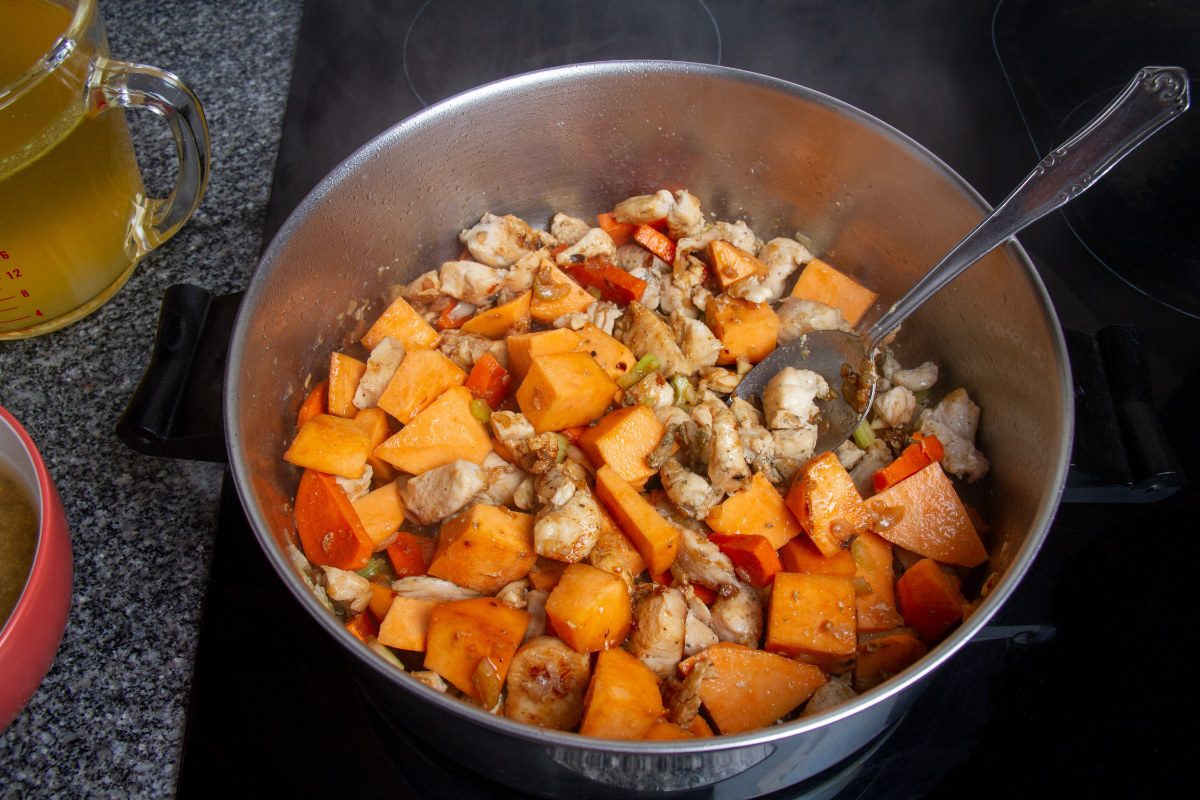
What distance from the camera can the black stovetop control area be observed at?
3.59ft

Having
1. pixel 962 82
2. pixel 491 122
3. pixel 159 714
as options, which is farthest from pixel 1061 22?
pixel 159 714

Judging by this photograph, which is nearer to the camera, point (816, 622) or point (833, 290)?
point (816, 622)

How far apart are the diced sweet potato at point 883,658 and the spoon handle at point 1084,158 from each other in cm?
53

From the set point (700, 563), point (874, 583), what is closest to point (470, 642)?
point (700, 563)

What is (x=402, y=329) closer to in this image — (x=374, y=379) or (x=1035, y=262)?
(x=374, y=379)

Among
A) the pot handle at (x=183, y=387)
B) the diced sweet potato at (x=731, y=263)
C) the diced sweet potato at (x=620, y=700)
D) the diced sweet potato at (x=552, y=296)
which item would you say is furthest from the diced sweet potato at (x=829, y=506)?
the pot handle at (x=183, y=387)

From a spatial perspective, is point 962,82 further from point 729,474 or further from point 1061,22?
point 729,474

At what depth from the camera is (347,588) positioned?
1.17 m

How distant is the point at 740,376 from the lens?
148 centimetres

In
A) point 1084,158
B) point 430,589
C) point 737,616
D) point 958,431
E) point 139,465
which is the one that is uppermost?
point 1084,158

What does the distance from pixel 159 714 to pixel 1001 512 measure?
125 centimetres

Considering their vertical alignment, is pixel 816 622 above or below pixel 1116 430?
below

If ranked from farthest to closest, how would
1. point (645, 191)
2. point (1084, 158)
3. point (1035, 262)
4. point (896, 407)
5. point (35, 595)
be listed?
1. point (645, 191)
2. point (1035, 262)
3. point (896, 407)
4. point (1084, 158)
5. point (35, 595)

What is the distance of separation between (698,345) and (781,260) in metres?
0.26
